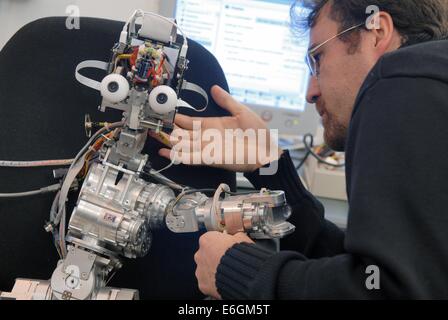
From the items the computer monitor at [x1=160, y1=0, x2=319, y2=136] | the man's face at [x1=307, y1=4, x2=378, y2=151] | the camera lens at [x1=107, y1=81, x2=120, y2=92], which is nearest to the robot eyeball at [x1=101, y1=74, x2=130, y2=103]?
the camera lens at [x1=107, y1=81, x2=120, y2=92]

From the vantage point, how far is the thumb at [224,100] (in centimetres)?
81

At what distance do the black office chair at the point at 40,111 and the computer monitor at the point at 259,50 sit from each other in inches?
19.5

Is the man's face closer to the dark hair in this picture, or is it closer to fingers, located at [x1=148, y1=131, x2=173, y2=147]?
the dark hair

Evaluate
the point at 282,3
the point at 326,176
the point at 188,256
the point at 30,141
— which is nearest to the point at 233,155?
the point at 188,256

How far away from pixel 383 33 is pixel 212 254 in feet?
1.63

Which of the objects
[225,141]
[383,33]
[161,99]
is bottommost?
[225,141]

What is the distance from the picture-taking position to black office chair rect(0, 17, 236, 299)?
2.40 ft

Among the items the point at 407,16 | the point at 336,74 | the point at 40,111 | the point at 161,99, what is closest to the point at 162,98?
the point at 161,99

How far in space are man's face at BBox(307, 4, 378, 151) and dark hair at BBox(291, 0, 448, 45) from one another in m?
0.02

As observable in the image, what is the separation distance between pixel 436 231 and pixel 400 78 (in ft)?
0.63

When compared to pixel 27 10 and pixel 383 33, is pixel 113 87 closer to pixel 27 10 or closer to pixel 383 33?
pixel 383 33

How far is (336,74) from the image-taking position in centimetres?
82

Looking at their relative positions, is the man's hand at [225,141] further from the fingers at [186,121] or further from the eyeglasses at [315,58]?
the eyeglasses at [315,58]
